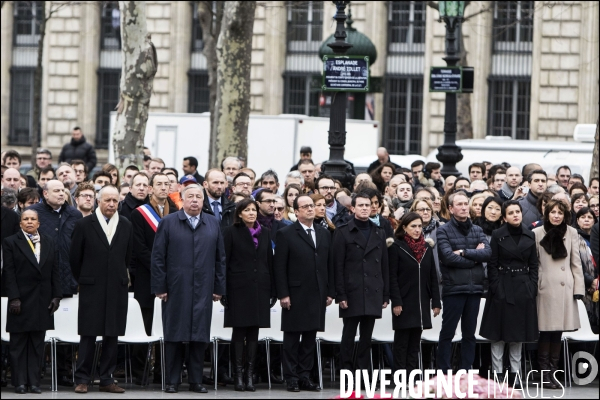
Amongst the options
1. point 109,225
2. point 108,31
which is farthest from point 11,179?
point 108,31

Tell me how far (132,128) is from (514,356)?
442 inches

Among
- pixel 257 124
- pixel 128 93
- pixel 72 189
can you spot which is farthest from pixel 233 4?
pixel 72 189

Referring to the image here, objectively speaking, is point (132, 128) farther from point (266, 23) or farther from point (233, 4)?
point (266, 23)

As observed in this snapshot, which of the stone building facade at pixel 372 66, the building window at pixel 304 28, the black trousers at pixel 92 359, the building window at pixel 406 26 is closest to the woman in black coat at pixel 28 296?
the black trousers at pixel 92 359

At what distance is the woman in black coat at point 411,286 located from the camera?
14.1 m

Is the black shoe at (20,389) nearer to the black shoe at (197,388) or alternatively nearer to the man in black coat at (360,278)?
the black shoe at (197,388)

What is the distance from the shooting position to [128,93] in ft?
78.7

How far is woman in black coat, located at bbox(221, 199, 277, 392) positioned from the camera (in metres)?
13.7

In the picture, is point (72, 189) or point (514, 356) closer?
point (514, 356)

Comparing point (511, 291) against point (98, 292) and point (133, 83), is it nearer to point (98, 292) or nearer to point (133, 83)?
point (98, 292)

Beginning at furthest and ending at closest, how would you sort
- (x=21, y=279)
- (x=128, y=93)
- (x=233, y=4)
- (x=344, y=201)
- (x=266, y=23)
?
(x=266, y=23) < (x=233, y=4) < (x=128, y=93) < (x=344, y=201) < (x=21, y=279)

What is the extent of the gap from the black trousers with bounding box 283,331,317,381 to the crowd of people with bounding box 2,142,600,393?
14 mm

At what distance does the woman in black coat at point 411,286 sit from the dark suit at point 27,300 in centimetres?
329

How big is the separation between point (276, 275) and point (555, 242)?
2.88 metres
